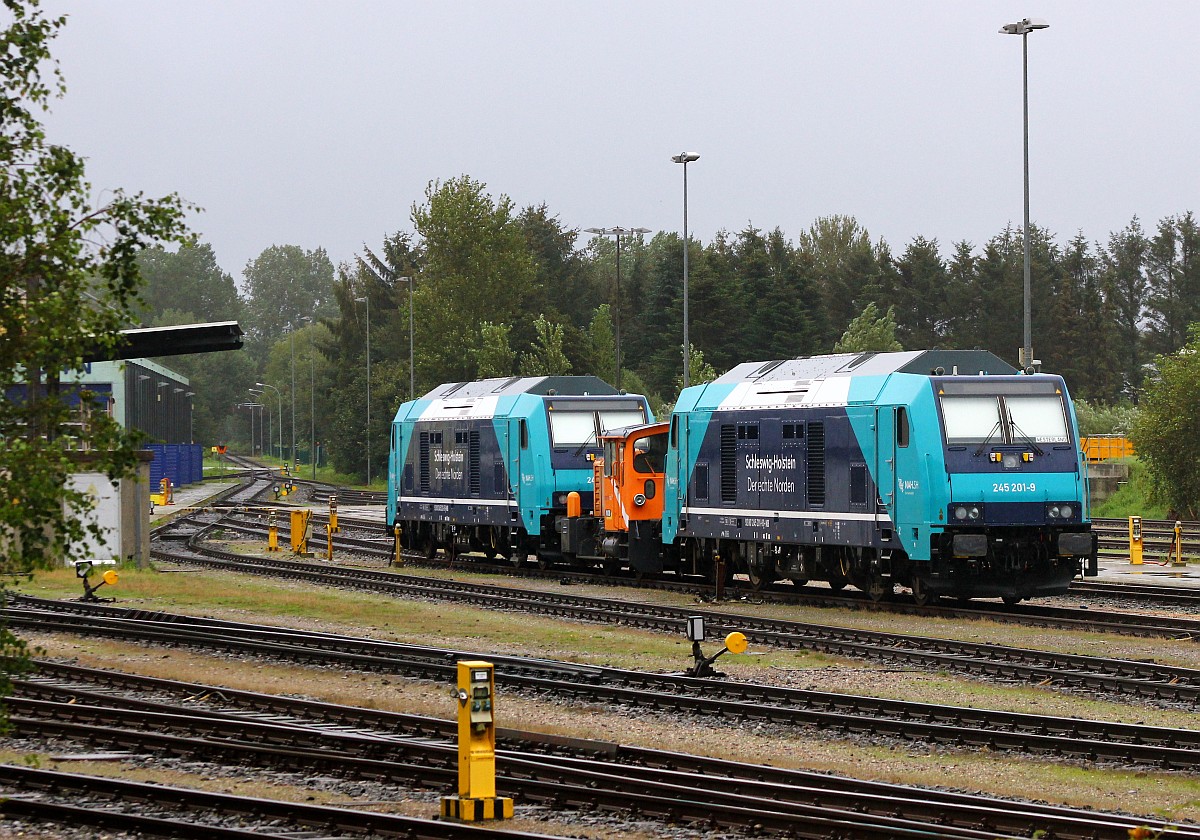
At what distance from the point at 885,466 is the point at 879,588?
237 cm

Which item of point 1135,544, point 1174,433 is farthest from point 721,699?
point 1174,433

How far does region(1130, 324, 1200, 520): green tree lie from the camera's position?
45750 millimetres

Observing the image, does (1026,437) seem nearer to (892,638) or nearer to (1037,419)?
(1037,419)

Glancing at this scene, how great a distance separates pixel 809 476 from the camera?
2653 cm

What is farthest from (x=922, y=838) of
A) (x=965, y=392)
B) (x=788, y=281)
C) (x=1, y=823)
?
(x=788, y=281)

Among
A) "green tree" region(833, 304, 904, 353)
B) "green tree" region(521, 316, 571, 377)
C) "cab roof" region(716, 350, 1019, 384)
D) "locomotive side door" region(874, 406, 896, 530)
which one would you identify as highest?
"green tree" region(833, 304, 904, 353)

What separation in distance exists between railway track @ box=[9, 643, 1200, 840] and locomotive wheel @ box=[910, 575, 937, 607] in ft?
39.6

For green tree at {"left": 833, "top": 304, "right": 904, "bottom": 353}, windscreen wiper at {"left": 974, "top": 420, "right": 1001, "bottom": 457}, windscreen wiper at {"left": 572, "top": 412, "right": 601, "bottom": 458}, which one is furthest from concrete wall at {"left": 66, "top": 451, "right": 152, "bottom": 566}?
green tree at {"left": 833, "top": 304, "right": 904, "bottom": 353}

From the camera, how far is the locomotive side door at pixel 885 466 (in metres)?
24.4

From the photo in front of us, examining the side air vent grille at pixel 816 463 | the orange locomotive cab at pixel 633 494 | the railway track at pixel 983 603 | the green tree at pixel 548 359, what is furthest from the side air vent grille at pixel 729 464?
the green tree at pixel 548 359

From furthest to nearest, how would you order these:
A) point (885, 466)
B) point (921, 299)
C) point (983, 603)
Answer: point (921, 299), point (983, 603), point (885, 466)

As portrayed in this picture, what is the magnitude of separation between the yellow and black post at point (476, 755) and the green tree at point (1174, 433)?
3827cm

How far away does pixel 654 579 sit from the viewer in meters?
32.0

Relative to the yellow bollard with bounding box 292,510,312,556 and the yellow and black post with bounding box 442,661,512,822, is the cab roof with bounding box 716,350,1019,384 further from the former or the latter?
the yellow bollard with bounding box 292,510,312,556
